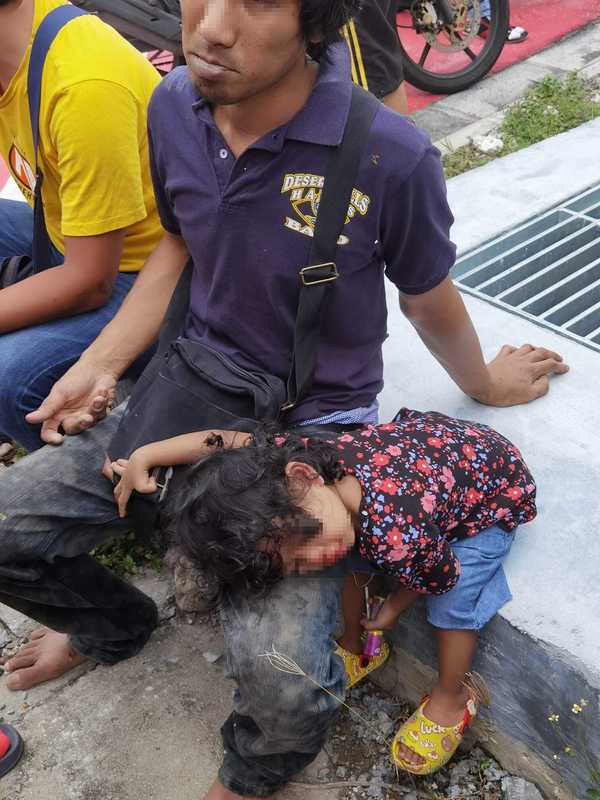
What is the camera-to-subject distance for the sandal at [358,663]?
2.21 meters

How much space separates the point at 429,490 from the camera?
1.78 meters

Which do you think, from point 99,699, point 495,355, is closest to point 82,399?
point 99,699

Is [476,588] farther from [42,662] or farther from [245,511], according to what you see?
[42,662]

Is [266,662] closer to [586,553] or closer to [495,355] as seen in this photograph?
[586,553]

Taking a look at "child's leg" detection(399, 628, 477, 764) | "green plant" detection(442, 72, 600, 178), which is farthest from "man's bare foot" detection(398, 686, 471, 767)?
"green plant" detection(442, 72, 600, 178)

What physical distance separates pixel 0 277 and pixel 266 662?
4.84ft

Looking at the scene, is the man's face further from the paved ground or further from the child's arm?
the paved ground

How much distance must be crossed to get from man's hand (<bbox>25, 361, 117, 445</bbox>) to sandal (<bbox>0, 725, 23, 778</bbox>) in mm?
740

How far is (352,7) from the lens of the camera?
1761 millimetres

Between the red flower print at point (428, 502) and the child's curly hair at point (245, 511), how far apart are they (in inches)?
6.7

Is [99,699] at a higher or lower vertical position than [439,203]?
lower

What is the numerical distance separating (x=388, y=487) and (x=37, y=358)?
1.06m

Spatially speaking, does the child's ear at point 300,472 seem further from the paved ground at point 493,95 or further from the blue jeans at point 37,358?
the paved ground at point 493,95

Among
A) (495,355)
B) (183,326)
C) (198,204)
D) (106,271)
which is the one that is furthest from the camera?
(495,355)
